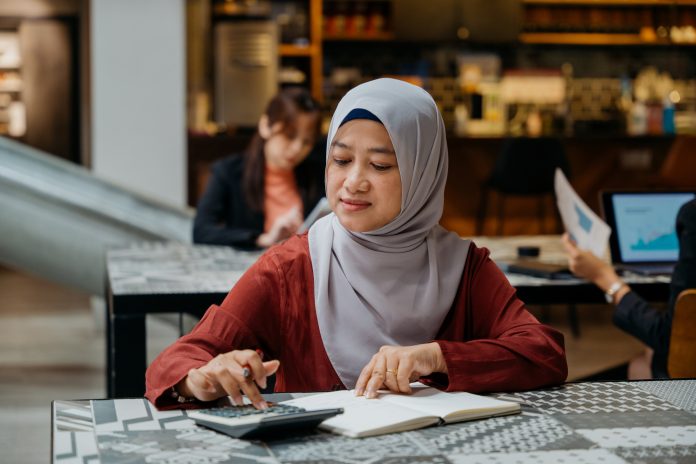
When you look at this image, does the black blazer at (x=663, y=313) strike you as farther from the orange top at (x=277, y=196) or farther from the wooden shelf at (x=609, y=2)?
the wooden shelf at (x=609, y=2)

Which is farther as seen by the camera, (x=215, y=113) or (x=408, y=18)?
(x=408, y=18)

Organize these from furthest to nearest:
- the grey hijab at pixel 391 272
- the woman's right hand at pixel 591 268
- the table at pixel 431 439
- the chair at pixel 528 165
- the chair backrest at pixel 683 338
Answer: the chair at pixel 528 165 → the woman's right hand at pixel 591 268 → the chair backrest at pixel 683 338 → the grey hijab at pixel 391 272 → the table at pixel 431 439

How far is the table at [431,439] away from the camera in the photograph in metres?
1.44

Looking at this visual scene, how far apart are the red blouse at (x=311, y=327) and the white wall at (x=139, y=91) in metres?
4.55

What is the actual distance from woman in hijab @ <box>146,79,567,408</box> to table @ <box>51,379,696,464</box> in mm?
175

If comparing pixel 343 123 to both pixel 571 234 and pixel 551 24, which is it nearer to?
pixel 571 234

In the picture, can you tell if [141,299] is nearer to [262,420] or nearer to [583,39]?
[262,420]

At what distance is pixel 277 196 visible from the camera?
435 cm

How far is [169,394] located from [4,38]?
1080cm

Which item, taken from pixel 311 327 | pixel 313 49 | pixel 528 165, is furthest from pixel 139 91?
pixel 311 327

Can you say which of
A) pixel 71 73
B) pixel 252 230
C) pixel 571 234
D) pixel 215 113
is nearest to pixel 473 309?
pixel 571 234

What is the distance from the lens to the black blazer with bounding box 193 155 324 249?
4230 millimetres

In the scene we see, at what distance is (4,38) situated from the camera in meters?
11.7

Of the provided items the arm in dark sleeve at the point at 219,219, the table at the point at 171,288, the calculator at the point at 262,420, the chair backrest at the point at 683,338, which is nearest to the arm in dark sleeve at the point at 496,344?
the calculator at the point at 262,420
